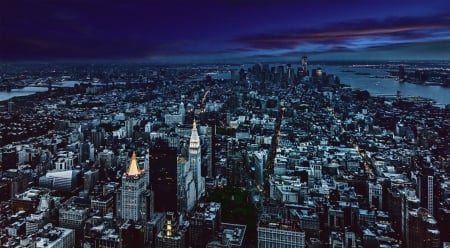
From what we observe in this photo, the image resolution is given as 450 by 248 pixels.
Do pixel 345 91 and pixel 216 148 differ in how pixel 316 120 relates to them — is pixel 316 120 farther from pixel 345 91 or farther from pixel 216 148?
pixel 216 148

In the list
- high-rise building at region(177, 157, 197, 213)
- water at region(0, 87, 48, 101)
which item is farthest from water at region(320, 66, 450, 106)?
water at region(0, 87, 48, 101)

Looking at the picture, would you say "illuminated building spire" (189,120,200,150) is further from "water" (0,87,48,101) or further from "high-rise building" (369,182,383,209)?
"high-rise building" (369,182,383,209)

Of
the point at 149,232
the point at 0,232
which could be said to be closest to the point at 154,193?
the point at 149,232

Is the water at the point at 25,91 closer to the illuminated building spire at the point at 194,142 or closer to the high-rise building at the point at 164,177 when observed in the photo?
the high-rise building at the point at 164,177

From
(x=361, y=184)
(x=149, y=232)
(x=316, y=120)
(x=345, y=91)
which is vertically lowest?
(x=149, y=232)

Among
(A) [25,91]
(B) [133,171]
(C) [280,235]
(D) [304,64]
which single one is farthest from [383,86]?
(A) [25,91]

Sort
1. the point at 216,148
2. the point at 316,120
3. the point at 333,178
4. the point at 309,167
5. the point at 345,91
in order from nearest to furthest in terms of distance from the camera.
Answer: the point at 333,178 < the point at 309,167 < the point at 345,91 < the point at 216,148 < the point at 316,120

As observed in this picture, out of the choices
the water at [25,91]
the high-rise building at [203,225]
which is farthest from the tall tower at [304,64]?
the water at [25,91]
